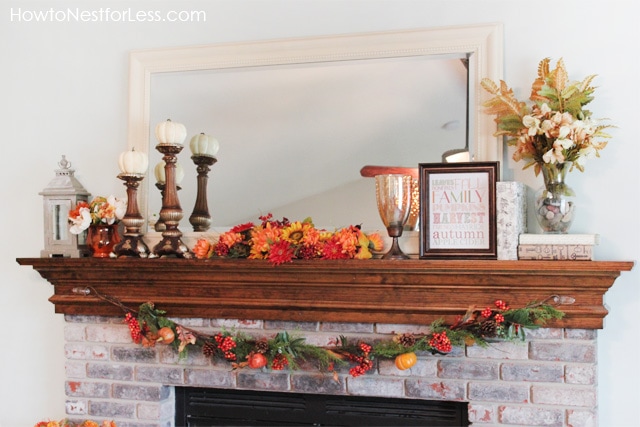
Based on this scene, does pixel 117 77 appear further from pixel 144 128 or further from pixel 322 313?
pixel 322 313

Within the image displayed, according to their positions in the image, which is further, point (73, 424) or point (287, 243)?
point (73, 424)

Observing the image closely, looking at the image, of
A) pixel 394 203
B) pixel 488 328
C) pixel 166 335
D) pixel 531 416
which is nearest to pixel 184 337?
pixel 166 335

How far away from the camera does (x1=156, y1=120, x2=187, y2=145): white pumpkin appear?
2199 mm

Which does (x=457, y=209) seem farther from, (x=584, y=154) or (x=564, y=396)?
(x=564, y=396)

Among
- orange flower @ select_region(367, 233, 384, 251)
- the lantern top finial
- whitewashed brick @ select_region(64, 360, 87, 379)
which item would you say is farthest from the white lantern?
orange flower @ select_region(367, 233, 384, 251)

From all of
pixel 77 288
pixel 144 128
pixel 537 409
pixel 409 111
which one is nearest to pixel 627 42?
pixel 409 111

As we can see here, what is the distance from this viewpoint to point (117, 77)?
2445 mm

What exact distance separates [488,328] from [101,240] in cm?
135

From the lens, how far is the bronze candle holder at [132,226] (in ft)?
7.39

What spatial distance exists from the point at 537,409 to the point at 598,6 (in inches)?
49.7

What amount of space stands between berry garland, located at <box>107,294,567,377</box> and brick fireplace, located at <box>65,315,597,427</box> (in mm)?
46

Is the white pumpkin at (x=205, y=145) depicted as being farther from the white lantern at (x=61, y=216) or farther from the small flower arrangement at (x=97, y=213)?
the white lantern at (x=61, y=216)

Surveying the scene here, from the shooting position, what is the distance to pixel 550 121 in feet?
6.22

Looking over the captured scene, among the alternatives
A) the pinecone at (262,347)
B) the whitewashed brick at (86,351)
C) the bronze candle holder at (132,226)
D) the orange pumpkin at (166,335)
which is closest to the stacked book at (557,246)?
the pinecone at (262,347)
